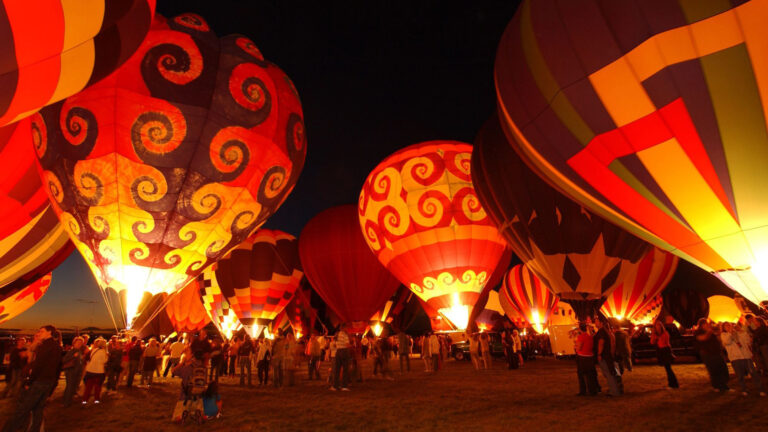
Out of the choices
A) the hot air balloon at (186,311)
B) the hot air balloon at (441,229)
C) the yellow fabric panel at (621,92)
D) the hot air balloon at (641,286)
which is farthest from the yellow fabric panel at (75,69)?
the hot air balloon at (186,311)

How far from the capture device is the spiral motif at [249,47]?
27.8 feet

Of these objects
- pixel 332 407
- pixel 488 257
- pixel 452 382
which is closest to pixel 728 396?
pixel 452 382

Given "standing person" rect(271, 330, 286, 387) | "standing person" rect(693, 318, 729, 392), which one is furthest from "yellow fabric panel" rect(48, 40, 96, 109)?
"standing person" rect(693, 318, 729, 392)

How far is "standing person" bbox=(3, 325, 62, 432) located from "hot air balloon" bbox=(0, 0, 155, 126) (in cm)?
239

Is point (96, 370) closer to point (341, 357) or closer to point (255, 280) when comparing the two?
point (341, 357)

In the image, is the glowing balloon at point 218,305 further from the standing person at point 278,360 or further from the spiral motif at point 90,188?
the spiral motif at point 90,188

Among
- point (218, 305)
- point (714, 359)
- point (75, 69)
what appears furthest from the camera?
point (218, 305)

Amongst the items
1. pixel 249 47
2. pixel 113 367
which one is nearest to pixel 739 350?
pixel 249 47

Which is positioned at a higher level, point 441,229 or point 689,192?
point 441,229

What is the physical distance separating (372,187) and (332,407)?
32.1 feet

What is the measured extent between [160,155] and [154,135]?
0.35 m

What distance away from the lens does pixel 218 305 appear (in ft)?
75.4

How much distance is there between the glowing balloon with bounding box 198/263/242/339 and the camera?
22.4 metres

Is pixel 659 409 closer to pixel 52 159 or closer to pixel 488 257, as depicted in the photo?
pixel 488 257
